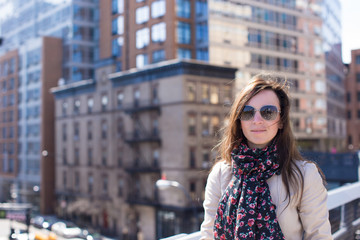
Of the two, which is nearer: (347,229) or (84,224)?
(347,229)

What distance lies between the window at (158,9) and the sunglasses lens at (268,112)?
2535 centimetres

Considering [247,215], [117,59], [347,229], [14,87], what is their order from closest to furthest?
1. [247,215]
2. [347,229]
3. [117,59]
4. [14,87]

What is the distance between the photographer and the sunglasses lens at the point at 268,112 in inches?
100

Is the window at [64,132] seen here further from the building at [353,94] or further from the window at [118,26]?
the building at [353,94]

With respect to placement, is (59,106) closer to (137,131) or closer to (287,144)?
(137,131)

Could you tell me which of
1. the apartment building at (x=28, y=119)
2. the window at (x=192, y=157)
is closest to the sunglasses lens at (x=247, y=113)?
the window at (x=192, y=157)

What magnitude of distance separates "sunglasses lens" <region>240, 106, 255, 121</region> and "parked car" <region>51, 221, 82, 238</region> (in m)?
31.5

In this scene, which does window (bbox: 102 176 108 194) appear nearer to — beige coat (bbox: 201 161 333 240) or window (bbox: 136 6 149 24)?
window (bbox: 136 6 149 24)

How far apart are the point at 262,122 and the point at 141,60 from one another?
27.6 m

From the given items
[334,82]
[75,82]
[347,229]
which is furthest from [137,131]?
[347,229]

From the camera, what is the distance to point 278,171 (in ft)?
8.16

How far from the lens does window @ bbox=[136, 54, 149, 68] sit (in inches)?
1154

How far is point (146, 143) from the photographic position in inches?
1273

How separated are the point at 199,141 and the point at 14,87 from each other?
34062 millimetres
